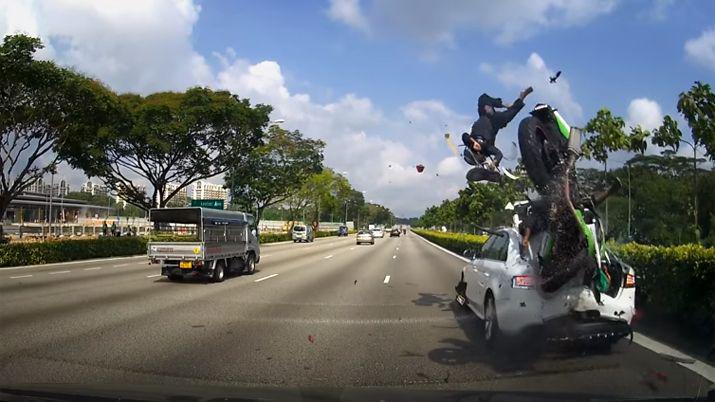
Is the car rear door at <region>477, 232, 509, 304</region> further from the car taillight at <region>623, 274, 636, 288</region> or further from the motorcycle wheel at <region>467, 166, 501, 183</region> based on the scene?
the car taillight at <region>623, 274, 636, 288</region>

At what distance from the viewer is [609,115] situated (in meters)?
17.7

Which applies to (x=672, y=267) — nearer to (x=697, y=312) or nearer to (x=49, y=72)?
(x=697, y=312)

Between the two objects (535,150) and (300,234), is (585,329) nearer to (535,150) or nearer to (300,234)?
(535,150)

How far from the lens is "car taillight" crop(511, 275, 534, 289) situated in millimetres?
7492

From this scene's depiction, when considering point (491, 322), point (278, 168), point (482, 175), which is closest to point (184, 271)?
point (482, 175)

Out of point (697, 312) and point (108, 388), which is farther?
point (697, 312)

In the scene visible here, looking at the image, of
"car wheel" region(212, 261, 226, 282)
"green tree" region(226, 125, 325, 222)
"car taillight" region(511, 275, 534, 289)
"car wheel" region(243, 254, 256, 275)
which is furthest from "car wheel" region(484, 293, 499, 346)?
"green tree" region(226, 125, 325, 222)

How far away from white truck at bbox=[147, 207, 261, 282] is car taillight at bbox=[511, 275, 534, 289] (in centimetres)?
1103

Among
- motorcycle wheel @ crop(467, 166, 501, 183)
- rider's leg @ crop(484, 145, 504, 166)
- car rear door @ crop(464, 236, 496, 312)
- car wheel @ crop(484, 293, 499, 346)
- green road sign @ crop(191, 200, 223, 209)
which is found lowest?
car wheel @ crop(484, 293, 499, 346)

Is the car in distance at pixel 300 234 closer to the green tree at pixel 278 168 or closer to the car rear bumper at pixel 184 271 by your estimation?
the green tree at pixel 278 168

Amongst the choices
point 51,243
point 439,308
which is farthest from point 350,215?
point 439,308

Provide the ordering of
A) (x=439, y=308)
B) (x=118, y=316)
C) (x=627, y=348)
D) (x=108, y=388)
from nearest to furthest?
(x=108, y=388) < (x=627, y=348) < (x=118, y=316) < (x=439, y=308)

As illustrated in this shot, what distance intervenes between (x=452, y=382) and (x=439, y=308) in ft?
19.1

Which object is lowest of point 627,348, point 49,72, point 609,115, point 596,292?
point 627,348
